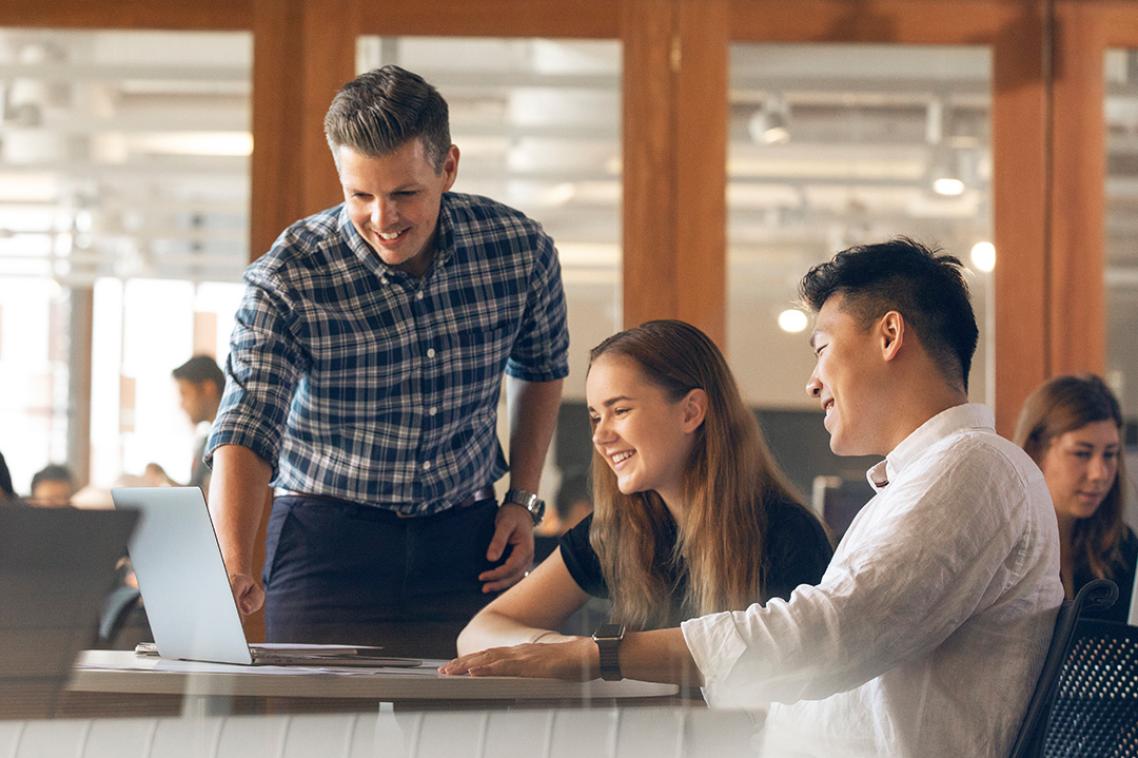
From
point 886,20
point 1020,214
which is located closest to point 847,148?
point 886,20

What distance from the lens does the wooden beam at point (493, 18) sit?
11.3 feet

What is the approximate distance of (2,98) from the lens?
11.9 ft

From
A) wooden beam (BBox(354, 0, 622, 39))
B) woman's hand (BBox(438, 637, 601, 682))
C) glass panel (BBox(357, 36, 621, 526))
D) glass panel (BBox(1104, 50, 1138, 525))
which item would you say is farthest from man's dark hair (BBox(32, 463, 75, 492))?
woman's hand (BBox(438, 637, 601, 682))

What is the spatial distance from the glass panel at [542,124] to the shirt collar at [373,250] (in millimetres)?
1116

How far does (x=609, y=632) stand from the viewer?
120 cm

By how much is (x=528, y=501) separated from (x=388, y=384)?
323 mm

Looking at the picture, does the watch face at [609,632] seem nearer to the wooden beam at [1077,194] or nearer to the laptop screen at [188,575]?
the laptop screen at [188,575]

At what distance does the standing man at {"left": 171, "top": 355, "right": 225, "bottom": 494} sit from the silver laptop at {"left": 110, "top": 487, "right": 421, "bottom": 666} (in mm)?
2154

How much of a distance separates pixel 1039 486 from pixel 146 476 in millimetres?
3062

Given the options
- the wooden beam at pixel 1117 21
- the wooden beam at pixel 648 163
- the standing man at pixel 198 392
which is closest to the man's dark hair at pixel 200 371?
the standing man at pixel 198 392

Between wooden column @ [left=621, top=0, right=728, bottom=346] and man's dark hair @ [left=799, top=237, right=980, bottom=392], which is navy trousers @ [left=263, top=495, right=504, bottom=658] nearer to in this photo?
man's dark hair @ [left=799, top=237, right=980, bottom=392]

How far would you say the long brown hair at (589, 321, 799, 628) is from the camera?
1.74 m

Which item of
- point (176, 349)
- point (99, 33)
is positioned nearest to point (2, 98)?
point (99, 33)

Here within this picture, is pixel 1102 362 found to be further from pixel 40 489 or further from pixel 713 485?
pixel 40 489
